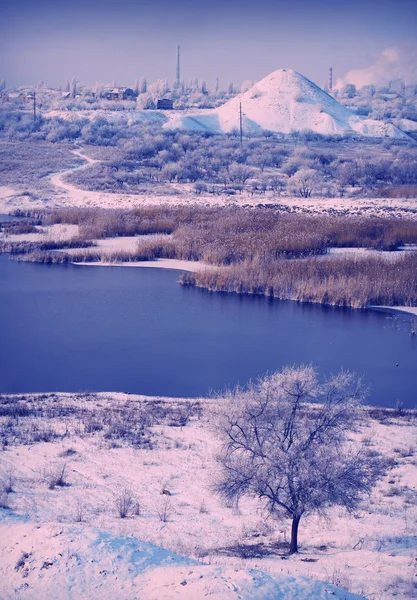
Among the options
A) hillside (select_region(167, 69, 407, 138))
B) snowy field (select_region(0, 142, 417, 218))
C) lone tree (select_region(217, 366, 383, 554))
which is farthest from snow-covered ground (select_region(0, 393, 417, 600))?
hillside (select_region(167, 69, 407, 138))

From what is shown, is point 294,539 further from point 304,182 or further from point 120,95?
point 120,95

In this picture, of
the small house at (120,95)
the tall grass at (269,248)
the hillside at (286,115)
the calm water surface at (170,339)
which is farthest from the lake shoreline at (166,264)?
the small house at (120,95)

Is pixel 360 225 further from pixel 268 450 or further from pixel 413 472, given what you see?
pixel 268 450

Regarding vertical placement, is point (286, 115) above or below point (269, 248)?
above

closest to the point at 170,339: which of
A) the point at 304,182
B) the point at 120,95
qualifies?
the point at 304,182

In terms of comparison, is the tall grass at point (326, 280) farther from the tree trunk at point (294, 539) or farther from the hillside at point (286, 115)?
the hillside at point (286, 115)

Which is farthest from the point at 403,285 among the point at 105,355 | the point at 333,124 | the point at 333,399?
the point at 333,124
